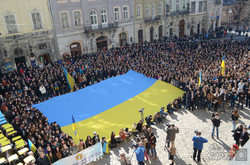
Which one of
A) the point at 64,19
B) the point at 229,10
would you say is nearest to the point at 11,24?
the point at 64,19

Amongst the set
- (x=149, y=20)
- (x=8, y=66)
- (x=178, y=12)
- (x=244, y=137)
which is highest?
(x=178, y=12)

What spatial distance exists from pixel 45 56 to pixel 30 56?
6.20ft

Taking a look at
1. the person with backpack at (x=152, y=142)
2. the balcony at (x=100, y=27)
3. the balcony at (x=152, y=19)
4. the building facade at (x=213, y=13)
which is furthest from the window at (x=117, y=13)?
the person with backpack at (x=152, y=142)

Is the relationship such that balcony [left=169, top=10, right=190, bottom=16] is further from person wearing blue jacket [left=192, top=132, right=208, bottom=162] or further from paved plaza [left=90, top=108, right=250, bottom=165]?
person wearing blue jacket [left=192, top=132, right=208, bottom=162]

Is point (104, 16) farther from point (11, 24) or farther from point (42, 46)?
point (11, 24)

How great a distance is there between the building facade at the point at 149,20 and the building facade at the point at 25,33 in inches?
572

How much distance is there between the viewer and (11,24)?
21969 mm

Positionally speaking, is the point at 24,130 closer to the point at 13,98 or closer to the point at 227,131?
the point at 13,98

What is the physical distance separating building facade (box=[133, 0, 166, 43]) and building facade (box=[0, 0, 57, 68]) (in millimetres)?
14526

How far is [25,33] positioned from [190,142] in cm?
2072

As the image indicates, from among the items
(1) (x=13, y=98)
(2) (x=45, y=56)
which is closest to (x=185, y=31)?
(2) (x=45, y=56)

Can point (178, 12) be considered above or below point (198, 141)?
above

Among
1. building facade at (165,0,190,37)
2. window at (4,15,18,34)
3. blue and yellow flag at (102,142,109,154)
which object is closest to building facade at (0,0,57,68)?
window at (4,15,18,34)

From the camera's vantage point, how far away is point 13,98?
49.0 feet
